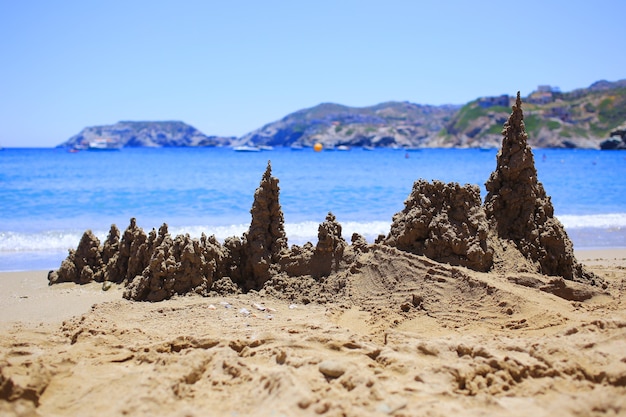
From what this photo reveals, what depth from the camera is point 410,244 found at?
6.27 m

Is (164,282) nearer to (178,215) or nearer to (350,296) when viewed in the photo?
(350,296)

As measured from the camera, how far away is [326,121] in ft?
485

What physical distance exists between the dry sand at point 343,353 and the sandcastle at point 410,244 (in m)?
0.31

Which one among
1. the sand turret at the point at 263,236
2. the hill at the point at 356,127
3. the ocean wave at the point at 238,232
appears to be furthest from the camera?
the hill at the point at 356,127

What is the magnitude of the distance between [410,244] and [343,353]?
8.36 ft

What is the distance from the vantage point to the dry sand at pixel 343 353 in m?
3.18

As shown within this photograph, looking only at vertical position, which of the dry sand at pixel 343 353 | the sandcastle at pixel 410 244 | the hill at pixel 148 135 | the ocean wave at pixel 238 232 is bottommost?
the ocean wave at pixel 238 232

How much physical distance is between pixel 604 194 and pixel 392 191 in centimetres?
947

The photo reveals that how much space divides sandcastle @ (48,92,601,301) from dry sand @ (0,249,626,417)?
1.02ft

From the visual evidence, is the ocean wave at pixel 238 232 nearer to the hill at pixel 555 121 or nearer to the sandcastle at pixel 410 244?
the sandcastle at pixel 410 244

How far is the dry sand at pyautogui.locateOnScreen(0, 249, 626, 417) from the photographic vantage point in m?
3.18

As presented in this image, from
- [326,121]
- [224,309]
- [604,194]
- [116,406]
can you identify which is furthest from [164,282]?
[326,121]

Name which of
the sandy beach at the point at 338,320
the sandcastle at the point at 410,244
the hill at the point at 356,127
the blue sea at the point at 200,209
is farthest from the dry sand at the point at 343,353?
the hill at the point at 356,127

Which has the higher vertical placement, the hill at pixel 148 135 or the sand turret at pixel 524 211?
the hill at pixel 148 135
